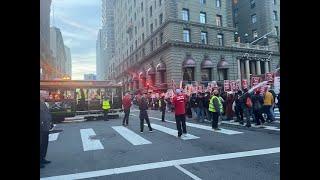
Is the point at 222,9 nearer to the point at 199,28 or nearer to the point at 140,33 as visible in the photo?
the point at 199,28

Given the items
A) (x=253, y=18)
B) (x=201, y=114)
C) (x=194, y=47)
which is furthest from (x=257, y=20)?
(x=201, y=114)

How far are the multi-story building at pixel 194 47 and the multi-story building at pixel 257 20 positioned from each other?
238cm

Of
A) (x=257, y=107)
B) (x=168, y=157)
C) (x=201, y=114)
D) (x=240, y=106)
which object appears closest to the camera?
(x=168, y=157)

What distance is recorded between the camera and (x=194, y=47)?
39.1m

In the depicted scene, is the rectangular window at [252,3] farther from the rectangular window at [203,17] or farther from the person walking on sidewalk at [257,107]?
the person walking on sidewalk at [257,107]

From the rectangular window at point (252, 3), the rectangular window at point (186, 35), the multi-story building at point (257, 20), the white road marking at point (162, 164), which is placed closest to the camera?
the white road marking at point (162, 164)

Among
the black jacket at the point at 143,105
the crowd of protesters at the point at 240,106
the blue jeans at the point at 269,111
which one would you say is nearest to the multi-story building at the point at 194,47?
the crowd of protesters at the point at 240,106

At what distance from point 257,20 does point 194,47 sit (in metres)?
15.8

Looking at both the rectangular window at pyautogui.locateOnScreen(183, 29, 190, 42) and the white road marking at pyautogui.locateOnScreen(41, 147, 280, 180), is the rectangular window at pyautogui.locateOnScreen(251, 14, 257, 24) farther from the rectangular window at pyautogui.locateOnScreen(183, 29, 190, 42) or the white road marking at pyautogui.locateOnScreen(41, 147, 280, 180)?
the white road marking at pyautogui.locateOnScreen(41, 147, 280, 180)

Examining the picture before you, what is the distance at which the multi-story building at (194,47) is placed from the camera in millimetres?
37969

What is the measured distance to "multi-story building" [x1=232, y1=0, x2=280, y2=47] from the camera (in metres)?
45.9

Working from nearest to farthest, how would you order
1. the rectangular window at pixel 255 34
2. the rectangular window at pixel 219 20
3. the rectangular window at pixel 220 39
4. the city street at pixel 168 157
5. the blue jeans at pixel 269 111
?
the city street at pixel 168 157 → the blue jeans at pixel 269 111 → the rectangular window at pixel 220 39 → the rectangular window at pixel 219 20 → the rectangular window at pixel 255 34

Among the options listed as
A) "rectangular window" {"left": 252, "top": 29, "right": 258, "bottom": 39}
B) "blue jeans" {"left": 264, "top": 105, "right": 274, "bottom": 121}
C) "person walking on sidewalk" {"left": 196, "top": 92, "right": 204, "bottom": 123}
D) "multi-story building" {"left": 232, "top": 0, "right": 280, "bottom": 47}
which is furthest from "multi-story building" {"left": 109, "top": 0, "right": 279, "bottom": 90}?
"blue jeans" {"left": 264, "top": 105, "right": 274, "bottom": 121}

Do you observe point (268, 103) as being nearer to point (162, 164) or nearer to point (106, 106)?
point (162, 164)
